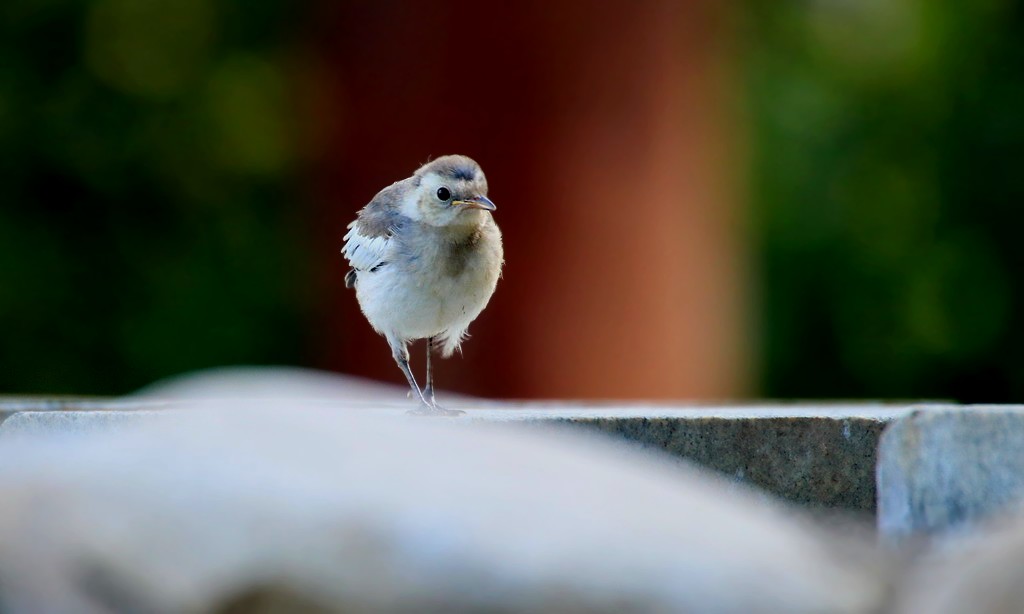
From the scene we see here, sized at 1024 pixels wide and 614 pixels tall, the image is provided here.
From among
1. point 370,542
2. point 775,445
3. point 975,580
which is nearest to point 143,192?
point 775,445

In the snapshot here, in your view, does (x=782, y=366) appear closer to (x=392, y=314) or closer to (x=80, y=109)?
→ (x=80, y=109)

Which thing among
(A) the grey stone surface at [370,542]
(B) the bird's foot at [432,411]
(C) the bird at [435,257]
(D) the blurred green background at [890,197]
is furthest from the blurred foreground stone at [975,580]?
(D) the blurred green background at [890,197]

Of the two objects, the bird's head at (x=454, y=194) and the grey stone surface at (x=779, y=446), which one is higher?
the bird's head at (x=454, y=194)

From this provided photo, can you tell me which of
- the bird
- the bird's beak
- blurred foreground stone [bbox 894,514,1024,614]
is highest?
the bird's beak

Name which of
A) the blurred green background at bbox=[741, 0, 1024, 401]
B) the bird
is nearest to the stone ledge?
the bird

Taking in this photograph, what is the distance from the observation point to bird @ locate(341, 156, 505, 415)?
17.6 ft

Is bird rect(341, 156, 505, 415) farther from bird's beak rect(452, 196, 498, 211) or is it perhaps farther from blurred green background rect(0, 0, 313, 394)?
blurred green background rect(0, 0, 313, 394)

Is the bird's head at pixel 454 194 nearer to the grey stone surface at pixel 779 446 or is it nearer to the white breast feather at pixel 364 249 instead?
the white breast feather at pixel 364 249

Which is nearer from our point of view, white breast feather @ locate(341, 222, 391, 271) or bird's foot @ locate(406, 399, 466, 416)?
bird's foot @ locate(406, 399, 466, 416)

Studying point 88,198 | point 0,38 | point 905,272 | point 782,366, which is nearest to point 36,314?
point 88,198

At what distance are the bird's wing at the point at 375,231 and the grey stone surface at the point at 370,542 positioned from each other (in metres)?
3.04

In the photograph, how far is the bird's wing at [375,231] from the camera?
5594 millimetres

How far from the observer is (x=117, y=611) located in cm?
236

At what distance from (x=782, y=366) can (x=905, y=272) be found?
142 centimetres
